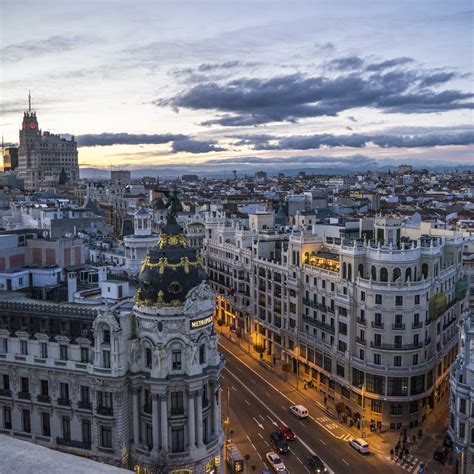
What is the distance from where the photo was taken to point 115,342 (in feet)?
208

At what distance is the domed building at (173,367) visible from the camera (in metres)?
62.8

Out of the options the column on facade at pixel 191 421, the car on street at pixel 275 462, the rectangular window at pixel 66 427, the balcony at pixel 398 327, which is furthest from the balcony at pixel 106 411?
the balcony at pixel 398 327

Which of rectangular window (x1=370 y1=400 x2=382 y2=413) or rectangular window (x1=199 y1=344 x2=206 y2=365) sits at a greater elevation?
rectangular window (x1=199 y1=344 x2=206 y2=365)

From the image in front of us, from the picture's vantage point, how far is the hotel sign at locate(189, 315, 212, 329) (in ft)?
209

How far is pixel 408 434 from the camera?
280ft

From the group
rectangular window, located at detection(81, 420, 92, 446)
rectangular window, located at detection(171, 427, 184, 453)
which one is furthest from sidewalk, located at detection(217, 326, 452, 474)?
rectangular window, located at detection(81, 420, 92, 446)

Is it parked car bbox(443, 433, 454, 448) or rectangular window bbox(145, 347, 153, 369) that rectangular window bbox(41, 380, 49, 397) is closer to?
rectangular window bbox(145, 347, 153, 369)

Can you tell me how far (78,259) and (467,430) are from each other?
5856cm

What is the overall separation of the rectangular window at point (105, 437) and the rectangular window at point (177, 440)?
701 centimetres

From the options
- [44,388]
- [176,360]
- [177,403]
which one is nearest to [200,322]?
[176,360]

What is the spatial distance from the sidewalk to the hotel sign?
31776 millimetres

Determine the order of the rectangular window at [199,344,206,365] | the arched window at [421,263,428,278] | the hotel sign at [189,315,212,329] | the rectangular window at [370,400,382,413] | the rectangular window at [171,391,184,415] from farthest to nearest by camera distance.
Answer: the arched window at [421,263,428,278], the rectangular window at [370,400,382,413], the rectangular window at [199,344,206,365], the hotel sign at [189,315,212,329], the rectangular window at [171,391,184,415]

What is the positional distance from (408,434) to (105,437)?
4393cm

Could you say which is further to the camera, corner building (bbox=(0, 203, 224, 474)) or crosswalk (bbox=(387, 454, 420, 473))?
crosswalk (bbox=(387, 454, 420, 473))
